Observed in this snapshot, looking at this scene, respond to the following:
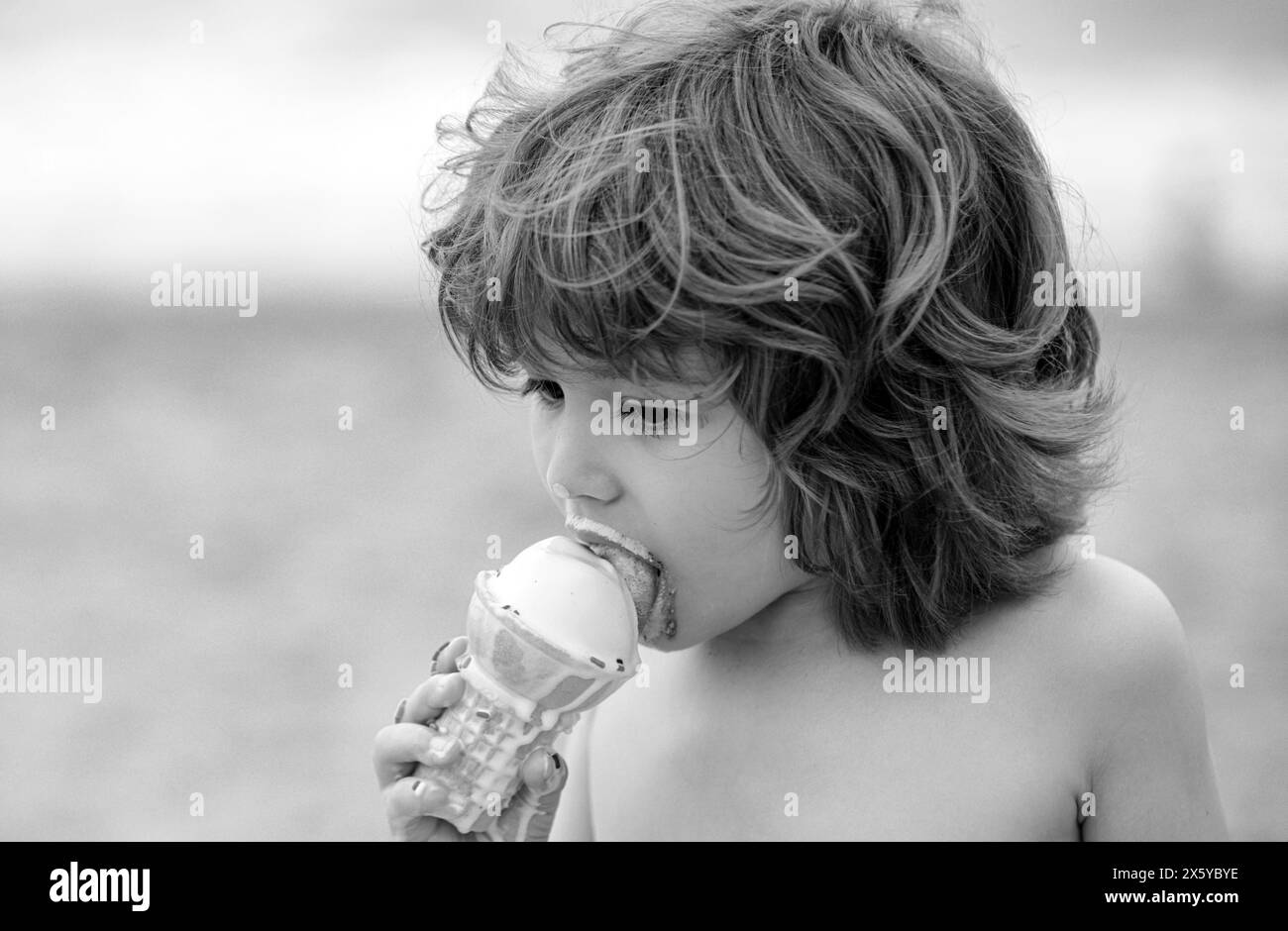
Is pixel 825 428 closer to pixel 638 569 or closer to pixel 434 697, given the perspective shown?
pixel 638 569

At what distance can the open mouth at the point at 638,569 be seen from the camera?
96 cm

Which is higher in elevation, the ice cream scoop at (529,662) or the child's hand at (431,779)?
the ice cream scoop at (529,662)

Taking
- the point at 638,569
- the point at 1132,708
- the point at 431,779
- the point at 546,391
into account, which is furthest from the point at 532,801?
the point at 1132,708

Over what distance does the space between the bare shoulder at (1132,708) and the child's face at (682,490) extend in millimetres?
229

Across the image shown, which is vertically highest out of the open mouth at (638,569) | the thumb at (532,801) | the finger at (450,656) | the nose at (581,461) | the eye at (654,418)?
the eye at (654,418)

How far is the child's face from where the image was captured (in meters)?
0.93

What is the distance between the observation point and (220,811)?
7.29ft

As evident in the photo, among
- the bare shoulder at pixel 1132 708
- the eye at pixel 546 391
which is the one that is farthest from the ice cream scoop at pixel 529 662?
the bare shoulder at pixel 1132 708

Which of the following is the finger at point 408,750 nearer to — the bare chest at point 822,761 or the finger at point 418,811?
the finger at point 418,811

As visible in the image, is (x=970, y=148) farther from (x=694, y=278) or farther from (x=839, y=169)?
(x=694, y=278)

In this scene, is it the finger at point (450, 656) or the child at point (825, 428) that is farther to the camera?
the finger at point (450, 656)

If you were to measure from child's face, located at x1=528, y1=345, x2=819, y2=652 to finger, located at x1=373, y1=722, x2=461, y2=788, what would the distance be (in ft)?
0.60
